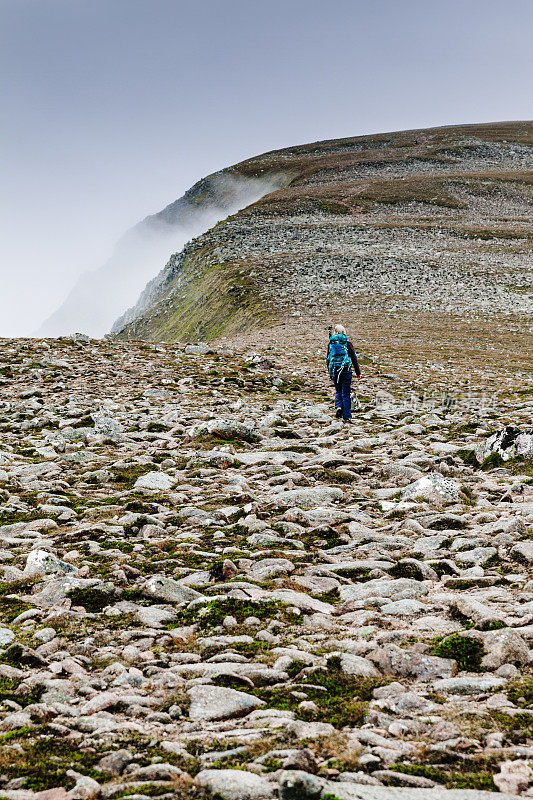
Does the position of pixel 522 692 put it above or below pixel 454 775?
below

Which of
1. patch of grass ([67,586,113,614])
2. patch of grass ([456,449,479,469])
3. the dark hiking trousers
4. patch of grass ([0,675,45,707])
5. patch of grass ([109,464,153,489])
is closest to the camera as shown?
patch of grass ([0,675,45,707])

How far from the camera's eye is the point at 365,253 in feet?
198

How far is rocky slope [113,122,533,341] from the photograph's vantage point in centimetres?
4738

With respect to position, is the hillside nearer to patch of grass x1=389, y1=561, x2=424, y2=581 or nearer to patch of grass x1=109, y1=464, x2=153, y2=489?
patch of grass x1=109, y1=464, x2=153, y2=489

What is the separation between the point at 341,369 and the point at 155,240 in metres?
157

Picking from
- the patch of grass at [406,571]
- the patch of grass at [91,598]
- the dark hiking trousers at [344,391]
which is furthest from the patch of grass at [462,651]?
the dark hiking trousers at [344,391]

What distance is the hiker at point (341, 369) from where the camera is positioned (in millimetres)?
16234

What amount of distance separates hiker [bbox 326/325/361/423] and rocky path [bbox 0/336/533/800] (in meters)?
3.31

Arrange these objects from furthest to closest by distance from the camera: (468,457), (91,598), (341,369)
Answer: (341,369) < (468,457) < (91,598)

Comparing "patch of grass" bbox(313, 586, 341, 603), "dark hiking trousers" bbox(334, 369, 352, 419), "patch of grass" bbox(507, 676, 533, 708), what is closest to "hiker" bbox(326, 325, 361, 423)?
"dark hiking trousers" bbox(334, 369, 352, 419)

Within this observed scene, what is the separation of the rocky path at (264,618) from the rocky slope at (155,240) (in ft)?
397

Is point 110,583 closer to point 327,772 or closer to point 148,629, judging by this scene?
point 148,629

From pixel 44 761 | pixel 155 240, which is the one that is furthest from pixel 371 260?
pixel 155 240

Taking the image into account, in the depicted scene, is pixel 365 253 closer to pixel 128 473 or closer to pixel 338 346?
pixel 338 346
